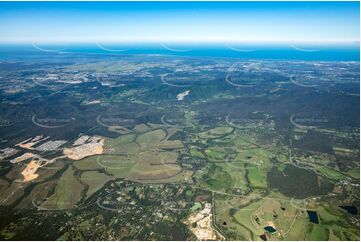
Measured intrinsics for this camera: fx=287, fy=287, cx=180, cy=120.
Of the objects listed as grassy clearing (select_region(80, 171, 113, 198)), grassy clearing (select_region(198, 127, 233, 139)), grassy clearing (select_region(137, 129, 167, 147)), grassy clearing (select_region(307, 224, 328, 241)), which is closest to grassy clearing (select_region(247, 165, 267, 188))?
grassy clearing (select_region(307, 224, 328, 241))

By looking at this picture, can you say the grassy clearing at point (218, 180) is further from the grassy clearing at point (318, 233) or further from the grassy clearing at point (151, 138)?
the grassy clearing at point (151, 138)

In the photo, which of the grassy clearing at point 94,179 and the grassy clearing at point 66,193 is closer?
the grassy clearing at point 66,193

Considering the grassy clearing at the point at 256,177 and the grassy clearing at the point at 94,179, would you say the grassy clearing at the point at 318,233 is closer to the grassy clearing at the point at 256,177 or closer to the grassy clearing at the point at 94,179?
the grassy clearing at the point at 256,177

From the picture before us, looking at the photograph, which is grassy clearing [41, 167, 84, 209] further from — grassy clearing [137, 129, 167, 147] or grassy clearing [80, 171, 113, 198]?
grassy clearing [137, 129, 167, 147]

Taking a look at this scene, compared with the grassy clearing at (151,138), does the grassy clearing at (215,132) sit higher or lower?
higher

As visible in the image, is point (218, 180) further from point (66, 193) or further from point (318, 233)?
point (66, 193)

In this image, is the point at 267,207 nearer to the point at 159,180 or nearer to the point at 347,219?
the point at 347,219

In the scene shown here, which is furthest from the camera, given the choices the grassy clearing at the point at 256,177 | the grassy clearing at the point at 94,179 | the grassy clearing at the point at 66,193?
the grassy clearing at the point at 256,177

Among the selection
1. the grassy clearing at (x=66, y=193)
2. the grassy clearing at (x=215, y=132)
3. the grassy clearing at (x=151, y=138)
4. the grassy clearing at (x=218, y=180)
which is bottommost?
the grassy clearing at (x=151, y=138)

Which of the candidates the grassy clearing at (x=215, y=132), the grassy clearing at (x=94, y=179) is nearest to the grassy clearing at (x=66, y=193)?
the grassy clearing at (x=94, y=179)

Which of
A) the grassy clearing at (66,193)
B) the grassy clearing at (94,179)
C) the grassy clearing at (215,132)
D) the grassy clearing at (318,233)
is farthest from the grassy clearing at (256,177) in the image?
the grassy clearing at (66,193)

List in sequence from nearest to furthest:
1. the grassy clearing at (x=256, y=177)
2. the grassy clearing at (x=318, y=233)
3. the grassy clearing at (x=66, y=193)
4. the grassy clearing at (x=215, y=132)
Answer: the grassy clearing at (x=318, y=233) → the grassy clearing at (x=66, y=193) → the grassy clearing at (x=256, y=177) → the grassy clearing at (x=215, y=132)
